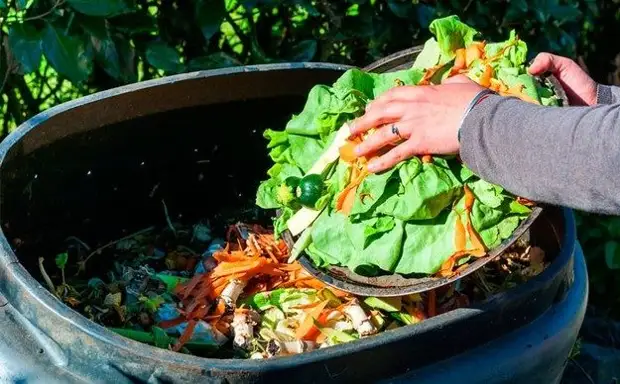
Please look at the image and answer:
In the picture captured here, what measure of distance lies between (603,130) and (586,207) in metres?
0.14

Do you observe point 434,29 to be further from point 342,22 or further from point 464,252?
point 342,22

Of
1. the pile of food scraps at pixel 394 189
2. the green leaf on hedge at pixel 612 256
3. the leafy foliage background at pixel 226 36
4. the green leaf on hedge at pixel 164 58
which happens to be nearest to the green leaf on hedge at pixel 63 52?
the leafy foliage background at pixel 226 36

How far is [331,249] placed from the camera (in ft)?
6.41

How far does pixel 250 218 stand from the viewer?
108 inches

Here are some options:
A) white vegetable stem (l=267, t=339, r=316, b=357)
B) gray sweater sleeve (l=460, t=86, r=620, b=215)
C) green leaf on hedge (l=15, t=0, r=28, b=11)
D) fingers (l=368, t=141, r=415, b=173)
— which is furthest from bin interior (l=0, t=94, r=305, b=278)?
gray sweater sleeve (l=460, t=86, r=620, b=215)

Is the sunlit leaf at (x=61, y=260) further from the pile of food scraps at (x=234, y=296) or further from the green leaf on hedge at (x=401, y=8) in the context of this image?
the green leaf on hedge at (x=401, y=8)

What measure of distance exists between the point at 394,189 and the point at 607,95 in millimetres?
599

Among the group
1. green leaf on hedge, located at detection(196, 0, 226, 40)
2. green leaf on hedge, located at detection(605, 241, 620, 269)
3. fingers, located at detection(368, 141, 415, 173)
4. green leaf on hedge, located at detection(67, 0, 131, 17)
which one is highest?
green leaf on hedge, located at detection(67, 0, 131, 17)

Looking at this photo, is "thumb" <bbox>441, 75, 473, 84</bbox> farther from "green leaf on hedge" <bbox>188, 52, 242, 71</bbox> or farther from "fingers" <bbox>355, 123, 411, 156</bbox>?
"green leaf on hedge" <bbox>188, 52, 242, 71</bbox>

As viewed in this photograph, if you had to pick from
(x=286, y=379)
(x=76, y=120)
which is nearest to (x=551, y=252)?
(x=286, y=379)

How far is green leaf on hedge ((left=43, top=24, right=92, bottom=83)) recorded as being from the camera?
2.59m

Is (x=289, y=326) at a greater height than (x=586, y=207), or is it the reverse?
(x=586, y=207)

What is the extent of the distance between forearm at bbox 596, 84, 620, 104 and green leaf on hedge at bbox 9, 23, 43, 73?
1.44 m

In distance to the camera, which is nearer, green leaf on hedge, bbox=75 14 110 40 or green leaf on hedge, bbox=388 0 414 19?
green leaf on hedge, bbox=75 14 110 40
